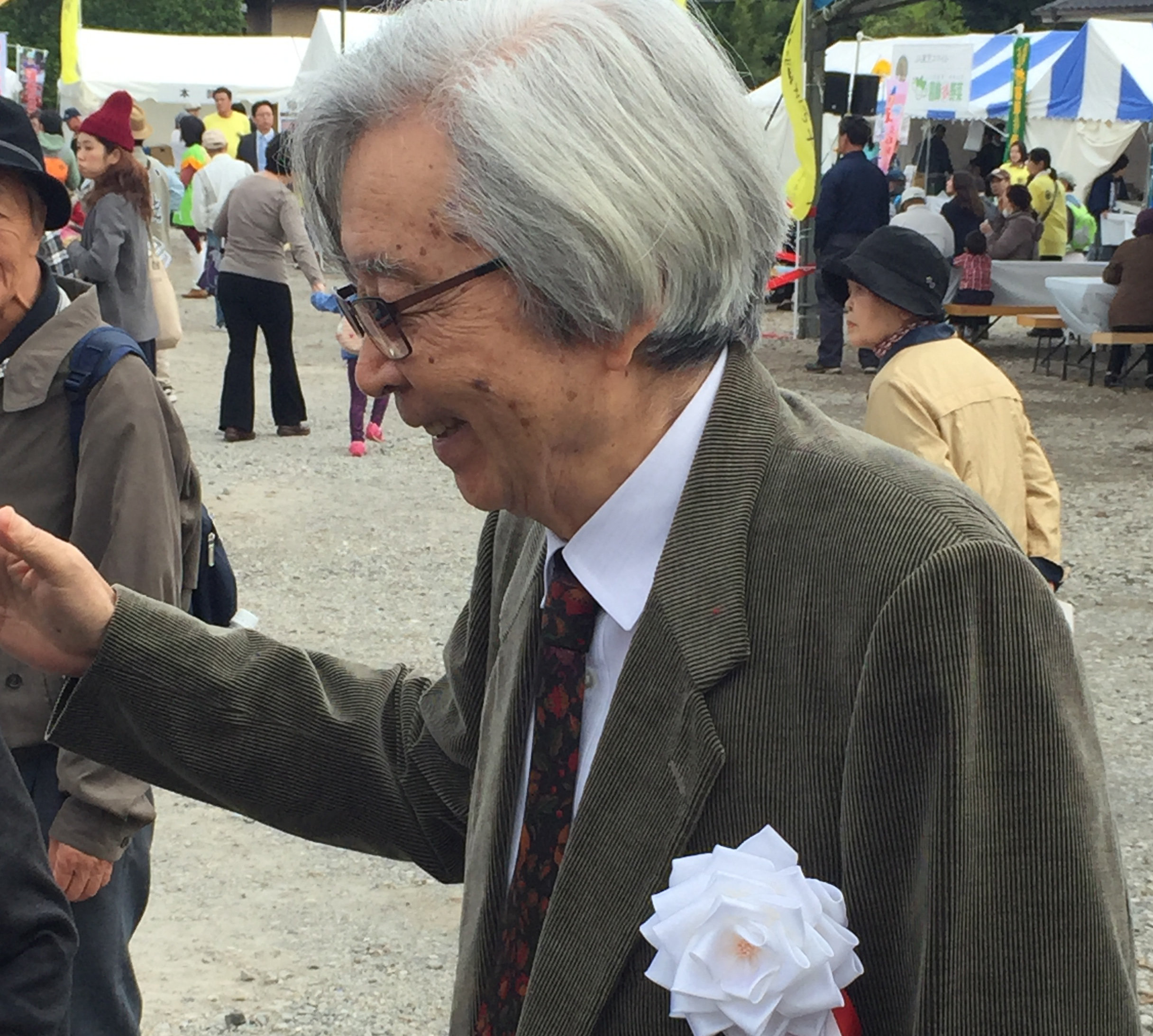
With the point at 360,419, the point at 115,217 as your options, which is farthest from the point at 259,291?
the point at 115,217

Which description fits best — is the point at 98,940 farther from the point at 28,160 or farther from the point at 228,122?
the point at 228,122

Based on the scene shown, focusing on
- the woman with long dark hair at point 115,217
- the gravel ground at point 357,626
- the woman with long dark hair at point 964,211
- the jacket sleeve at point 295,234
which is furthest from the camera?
the woman with long dark hair at point 964,211

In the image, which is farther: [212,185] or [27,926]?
[212,185]

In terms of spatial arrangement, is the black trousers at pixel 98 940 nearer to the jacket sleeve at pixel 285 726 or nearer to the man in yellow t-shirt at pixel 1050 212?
the jacket sleeve at pixel 285 726

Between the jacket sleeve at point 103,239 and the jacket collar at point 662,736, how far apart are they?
25.4 ft

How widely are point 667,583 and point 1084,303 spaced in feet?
45.2

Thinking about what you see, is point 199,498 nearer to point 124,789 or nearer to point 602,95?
point 124,789

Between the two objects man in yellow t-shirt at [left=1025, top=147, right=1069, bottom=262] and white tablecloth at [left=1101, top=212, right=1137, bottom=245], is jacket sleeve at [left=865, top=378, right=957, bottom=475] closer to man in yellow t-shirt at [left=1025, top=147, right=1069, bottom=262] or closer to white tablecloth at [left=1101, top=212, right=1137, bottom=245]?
man in yellow t-shirt at [left=1025, top=147, right=1069, bottom=262]

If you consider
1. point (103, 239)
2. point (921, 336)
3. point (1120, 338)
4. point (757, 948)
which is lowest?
point (1120, 338)

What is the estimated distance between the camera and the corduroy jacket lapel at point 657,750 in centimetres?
132

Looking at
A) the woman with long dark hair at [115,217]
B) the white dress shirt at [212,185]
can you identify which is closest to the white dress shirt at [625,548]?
the woman with long dark hair at [115,217]

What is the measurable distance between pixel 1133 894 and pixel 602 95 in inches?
154

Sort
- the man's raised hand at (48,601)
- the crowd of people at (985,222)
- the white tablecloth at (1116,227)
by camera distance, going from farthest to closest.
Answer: the white tablecloth at (1116,227), the crowd of people at (985,222), the man's raised hand at (48,601)

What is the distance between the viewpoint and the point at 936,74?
23.4 metres
